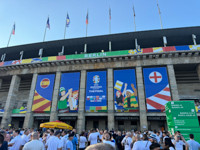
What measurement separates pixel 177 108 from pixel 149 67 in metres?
14.0

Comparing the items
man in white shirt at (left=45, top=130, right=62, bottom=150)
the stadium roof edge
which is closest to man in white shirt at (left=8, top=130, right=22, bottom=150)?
man in white shirt at (left=45, top=130, right=62, bottom=150)

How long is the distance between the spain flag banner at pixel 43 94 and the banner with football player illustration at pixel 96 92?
7.08m

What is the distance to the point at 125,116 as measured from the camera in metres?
19.7

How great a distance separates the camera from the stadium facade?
65.5ft

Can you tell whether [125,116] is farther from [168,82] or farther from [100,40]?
[100,40]

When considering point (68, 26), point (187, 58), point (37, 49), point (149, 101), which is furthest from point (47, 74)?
point (187, 58)

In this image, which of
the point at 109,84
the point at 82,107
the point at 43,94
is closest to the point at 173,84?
the point at 109,84

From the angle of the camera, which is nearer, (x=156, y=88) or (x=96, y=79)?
(x=156, y=88)

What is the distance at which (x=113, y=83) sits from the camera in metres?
21.9

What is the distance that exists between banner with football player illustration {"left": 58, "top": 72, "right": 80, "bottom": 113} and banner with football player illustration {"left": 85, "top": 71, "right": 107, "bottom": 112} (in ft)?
6.73

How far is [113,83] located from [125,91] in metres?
2.56

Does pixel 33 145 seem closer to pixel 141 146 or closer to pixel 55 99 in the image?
pixel 141 146

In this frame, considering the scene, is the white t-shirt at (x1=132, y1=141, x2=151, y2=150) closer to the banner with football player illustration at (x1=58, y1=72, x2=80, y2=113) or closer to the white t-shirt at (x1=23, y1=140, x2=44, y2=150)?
the white t-shirt at (x1=23, y1=140, x2=44, y2=150)

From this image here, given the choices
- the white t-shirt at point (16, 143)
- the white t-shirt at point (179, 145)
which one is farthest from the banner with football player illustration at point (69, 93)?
the white t-shirt at point (179, 145)
